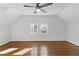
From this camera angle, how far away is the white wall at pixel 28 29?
33.6 feet

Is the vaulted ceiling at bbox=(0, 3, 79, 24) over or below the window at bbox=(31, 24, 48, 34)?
over

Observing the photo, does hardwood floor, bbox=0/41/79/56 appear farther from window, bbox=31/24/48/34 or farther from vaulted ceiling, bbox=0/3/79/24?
window, bbox=31/24/48/34

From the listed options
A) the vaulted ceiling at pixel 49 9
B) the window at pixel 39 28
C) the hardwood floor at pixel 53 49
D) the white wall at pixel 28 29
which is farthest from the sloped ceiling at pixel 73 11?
the window at pixel 39 28

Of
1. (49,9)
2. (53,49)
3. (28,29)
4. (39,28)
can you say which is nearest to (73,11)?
(49,9)

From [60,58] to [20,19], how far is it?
923cm

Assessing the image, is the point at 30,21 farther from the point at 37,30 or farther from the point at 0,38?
the point at 0,38

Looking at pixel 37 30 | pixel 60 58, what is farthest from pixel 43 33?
pixel 60 58

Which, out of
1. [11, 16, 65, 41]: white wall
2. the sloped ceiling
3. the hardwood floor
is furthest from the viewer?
[11, 16, 65, 41]: white wall

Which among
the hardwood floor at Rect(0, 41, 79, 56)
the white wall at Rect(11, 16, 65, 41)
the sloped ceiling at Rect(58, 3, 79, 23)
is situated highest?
the sloped ceiling at Rect(58, 3, 79, 23)

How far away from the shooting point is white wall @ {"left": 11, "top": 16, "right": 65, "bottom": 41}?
10227 mm

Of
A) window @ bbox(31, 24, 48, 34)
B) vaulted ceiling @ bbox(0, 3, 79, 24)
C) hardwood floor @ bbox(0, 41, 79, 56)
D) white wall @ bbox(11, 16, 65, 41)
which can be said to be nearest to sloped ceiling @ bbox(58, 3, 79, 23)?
vaulted ceiling @ bbox(0, 3, 79, 24)

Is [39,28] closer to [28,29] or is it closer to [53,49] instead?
[28,29]

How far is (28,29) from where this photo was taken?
10266mm

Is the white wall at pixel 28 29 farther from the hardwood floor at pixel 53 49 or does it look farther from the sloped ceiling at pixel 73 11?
the sloped ceiling at pixel 73 11
